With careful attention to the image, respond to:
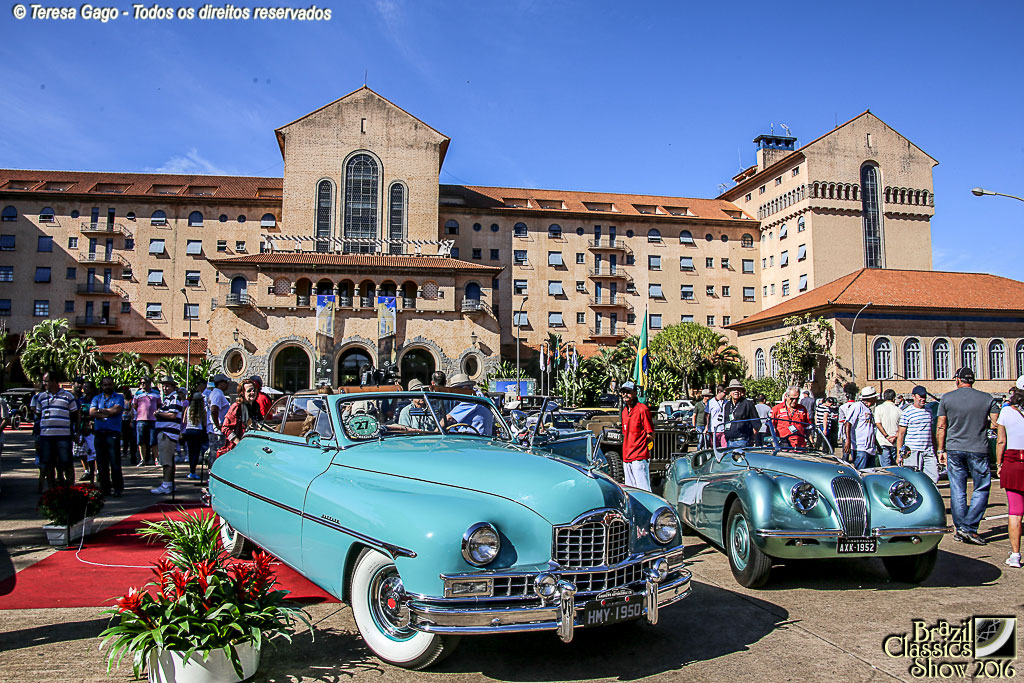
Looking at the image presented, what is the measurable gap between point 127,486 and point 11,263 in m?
57.0

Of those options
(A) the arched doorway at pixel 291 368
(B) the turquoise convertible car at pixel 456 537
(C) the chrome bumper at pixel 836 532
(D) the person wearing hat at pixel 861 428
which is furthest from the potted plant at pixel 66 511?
(A) the arched doorway at pixel 291 368

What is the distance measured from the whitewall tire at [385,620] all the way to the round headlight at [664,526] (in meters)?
1.54

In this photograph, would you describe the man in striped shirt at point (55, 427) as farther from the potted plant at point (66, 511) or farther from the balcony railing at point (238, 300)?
the balcony railing at point (238, 300)

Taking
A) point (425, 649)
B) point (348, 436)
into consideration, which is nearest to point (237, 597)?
point (425, 649)

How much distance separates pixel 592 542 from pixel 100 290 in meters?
62.3

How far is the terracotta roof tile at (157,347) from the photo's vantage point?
49812mm

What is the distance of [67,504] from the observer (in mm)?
7266

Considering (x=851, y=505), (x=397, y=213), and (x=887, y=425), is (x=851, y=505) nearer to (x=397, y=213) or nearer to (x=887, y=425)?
(x=887, y=425)

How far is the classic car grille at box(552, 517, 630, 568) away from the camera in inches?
158

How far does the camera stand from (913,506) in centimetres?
617

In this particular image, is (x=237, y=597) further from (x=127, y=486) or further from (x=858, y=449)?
(x=858, y=449)

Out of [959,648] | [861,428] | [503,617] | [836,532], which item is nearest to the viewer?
[503,617]

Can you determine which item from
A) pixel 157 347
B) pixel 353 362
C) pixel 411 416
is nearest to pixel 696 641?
pixel 411 416

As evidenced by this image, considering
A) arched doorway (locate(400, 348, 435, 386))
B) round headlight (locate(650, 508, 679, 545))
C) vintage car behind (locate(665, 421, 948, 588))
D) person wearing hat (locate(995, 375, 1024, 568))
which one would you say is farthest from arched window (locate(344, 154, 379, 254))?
round headlight (locate(650, 508, 679, 545))
